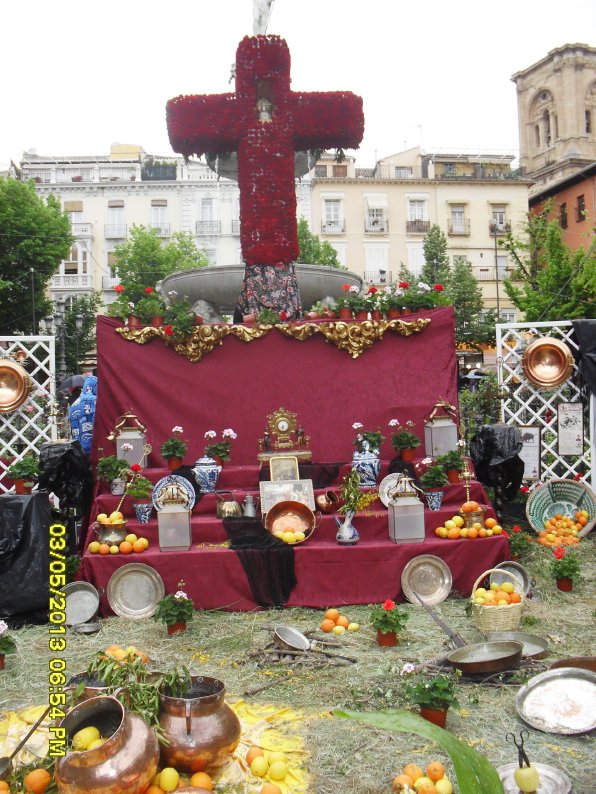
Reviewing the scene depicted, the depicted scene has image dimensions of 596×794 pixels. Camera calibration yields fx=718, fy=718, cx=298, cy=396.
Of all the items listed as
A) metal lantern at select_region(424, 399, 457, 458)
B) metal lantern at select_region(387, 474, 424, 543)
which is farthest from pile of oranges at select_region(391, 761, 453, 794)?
metal lantern at select_region(424, 399, 457, 458)

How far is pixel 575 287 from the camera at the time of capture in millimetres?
17281

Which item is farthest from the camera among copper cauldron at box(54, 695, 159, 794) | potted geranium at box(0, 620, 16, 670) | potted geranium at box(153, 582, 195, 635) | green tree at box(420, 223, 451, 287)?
green tree at box(420, 223, 451, 287)

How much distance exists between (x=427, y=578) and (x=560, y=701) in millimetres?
2154

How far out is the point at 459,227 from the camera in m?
34.7

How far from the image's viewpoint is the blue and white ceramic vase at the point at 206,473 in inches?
263

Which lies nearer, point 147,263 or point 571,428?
point 571,428

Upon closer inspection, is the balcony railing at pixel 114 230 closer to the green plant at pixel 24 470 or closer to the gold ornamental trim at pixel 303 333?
the gold ornamental trim at pixel 303 333

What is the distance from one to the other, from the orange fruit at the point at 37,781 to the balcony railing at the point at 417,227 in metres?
33.5

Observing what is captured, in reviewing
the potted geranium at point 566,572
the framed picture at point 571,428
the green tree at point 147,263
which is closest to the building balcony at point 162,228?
the green tree at point 147,263

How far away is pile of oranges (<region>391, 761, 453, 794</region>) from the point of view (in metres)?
2.99

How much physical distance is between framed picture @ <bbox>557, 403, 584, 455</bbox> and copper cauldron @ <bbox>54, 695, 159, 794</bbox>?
6.47 metres

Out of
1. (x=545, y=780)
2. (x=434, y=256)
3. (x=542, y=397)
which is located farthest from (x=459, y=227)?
(x=545, y=780)

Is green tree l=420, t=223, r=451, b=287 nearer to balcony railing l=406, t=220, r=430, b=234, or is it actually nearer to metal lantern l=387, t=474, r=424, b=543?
balcony railing l=406, t=220, r=430, b=234

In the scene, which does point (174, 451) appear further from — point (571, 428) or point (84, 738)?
point (571, 428)
